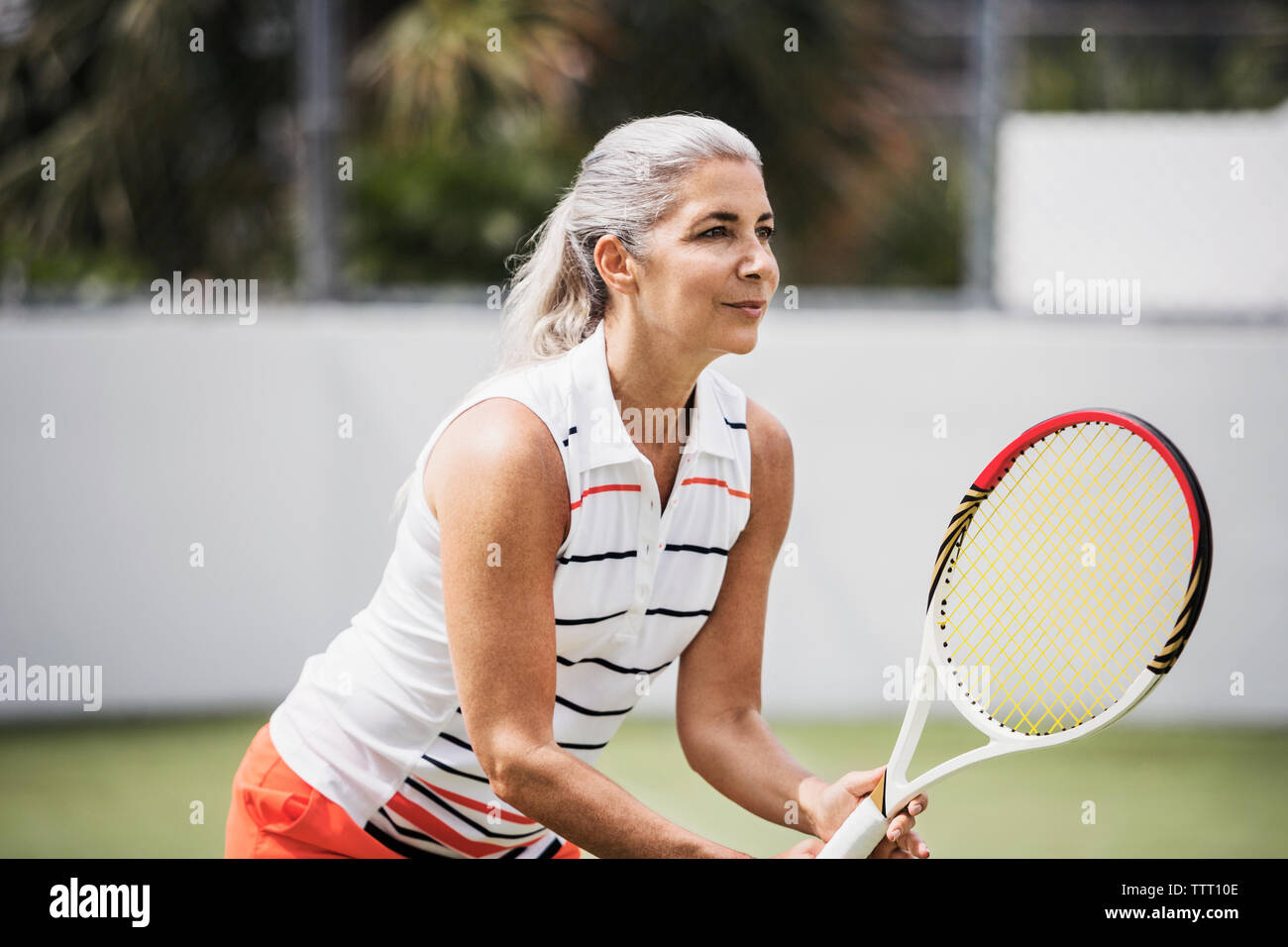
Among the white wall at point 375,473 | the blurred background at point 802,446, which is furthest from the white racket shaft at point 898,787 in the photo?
the white wall at point 375,473

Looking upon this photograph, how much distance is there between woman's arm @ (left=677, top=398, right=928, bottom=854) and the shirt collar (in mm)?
110

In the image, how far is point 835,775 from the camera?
4484 millimetres

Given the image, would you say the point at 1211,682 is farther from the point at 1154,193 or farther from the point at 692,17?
the point at 692,17

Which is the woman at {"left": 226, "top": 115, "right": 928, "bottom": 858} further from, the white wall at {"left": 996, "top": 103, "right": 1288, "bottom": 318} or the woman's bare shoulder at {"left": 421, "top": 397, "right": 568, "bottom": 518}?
the white wall at {"left": 996, "top": 103, "right": 1288, "bottom": 318}

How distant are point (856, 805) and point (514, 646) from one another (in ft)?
1.84

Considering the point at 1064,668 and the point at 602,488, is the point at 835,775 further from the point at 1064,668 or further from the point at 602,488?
the point at 602,488

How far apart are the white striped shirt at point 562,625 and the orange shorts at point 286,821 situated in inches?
0.7

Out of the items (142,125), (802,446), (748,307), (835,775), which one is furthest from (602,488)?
(142,125)

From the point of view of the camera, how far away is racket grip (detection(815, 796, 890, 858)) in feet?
6.46

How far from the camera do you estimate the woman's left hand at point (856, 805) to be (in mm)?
1976

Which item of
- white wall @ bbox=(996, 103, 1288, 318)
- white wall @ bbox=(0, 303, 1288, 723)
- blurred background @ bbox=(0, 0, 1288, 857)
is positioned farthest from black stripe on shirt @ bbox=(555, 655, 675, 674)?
white wall @ bbox=(996, 103, 1288, 318)

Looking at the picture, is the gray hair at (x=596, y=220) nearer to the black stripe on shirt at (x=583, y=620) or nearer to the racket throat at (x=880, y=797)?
the black stripe on shirt at (x=583, y=620)
